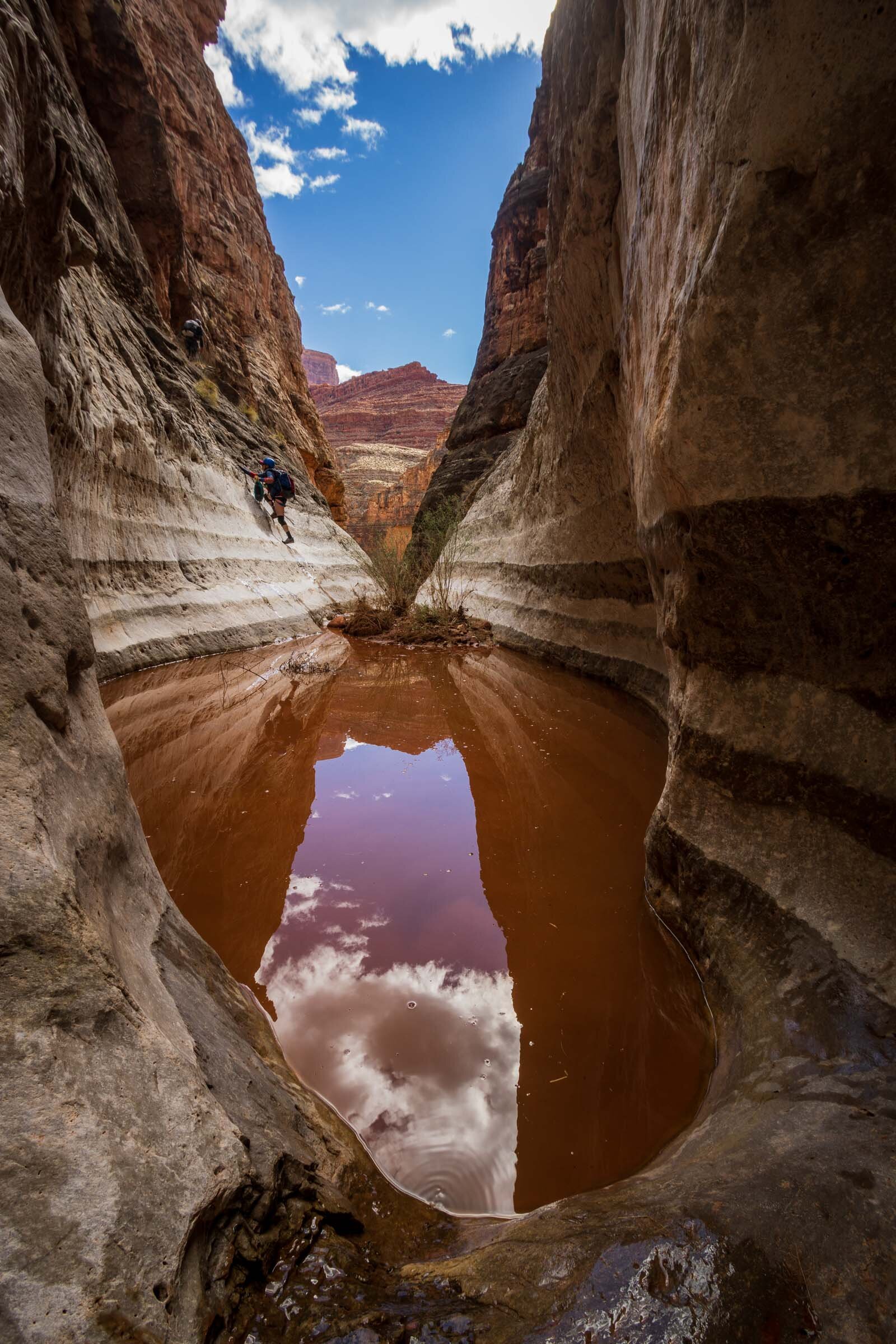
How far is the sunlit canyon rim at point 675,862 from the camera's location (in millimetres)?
685

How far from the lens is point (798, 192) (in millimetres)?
1358

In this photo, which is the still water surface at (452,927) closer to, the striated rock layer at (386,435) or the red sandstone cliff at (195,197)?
the red sandstone cliff at (195,197)

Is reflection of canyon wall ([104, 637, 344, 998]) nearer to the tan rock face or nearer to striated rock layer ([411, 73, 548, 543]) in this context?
striated rock layer ([411, 73, 548, 543])

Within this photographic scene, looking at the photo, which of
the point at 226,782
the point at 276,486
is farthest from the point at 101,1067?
A: the point at 276,486

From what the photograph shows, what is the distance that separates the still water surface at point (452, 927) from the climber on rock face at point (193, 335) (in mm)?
11486

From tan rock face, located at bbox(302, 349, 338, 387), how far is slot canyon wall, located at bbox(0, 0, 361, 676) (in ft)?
327

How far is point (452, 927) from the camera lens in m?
1.93

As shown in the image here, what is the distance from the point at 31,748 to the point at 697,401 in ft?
6.14

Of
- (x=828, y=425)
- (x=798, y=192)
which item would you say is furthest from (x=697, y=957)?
(x=798, y=192)

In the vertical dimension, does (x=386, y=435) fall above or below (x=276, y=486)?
above

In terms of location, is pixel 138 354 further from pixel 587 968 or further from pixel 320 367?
pixel 320 367

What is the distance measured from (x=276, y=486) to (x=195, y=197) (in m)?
11.3

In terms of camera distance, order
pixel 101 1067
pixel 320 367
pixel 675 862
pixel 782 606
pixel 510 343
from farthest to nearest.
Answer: pixel 320 367 < pixel 510 343 < pixel 675 862 < pixel 782 606 < pixel 101 1067

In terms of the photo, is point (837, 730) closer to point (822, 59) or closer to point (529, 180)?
point (822, 59)
